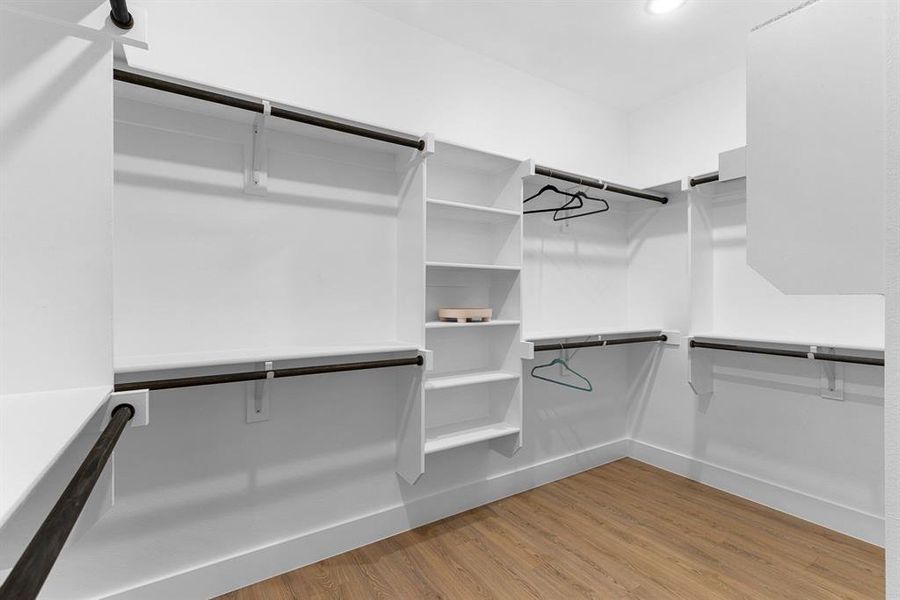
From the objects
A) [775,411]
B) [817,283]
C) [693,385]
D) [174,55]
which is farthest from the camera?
[693,385]

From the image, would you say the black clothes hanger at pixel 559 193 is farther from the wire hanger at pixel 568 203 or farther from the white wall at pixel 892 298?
the white wall at pixel 892 298

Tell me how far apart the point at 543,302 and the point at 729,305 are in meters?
1.24

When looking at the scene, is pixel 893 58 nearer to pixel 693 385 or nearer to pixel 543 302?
pixel 543 302

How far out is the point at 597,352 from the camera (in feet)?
10.5

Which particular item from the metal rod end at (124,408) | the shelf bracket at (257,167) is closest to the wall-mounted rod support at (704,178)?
the shelf bracket at (257,167)

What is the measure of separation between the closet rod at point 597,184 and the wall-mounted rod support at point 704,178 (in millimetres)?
309

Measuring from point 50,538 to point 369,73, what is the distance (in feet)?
7.50

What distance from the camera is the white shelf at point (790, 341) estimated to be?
2.11m

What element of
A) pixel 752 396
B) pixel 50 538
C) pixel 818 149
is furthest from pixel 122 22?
pixel 752 396

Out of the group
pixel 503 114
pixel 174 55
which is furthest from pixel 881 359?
pixel 174 55

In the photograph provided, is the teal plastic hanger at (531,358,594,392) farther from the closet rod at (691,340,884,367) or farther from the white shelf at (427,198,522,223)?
the white shelf at (427,198,522,223)

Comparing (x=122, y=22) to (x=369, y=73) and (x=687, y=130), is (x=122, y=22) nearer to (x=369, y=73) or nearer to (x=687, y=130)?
(x=369, y=73)

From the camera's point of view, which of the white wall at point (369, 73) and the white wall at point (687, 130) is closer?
the white wall at point (369, 73)

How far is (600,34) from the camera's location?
2.46 m
